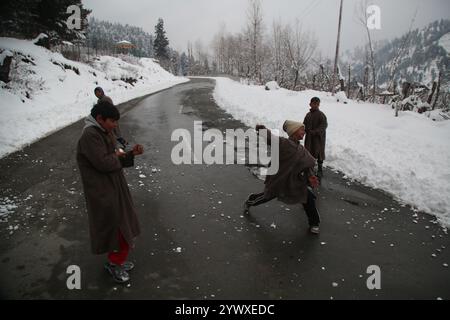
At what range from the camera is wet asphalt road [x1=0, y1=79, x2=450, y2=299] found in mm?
3426

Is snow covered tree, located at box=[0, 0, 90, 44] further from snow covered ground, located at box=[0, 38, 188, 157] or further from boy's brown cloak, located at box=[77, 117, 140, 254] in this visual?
boy's brown cloak, located at box=[77, 117, 140, 254]

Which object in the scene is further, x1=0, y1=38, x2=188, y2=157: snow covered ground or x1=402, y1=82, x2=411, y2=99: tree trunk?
x1=402, y1=82, x2=411, y2=99: tree trunk

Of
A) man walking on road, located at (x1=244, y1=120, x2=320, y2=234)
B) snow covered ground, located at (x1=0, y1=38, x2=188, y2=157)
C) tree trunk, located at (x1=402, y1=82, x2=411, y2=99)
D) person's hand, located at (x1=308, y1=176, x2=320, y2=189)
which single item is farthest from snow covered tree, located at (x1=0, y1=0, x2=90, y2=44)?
tree trunk, located at (x1=402, y1=82, x2=411, y2=99)

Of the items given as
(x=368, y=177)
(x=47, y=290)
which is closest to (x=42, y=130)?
(x=47, y=290)

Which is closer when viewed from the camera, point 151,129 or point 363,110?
point 151,129

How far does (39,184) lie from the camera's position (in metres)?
6.09

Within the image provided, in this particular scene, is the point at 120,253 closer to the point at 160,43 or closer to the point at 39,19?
the point at 39,19

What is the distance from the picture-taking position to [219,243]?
14.1 feet

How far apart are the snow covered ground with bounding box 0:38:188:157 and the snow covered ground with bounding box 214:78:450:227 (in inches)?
320

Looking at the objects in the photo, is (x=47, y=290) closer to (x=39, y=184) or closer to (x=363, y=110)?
(x=39, y=184)

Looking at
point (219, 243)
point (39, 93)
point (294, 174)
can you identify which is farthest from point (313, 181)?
point (39, 93)

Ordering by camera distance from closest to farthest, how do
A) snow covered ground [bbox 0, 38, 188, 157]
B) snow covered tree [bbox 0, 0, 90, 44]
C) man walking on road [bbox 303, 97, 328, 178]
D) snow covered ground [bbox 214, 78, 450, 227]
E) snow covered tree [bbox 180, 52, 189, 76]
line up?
snow covered ground [bbox 214, 78, 450, 227] < man walking on road [bbox 303, 97, 328, 178] < snow covered ground [bbox 0, 38, 188, 157] < snow covered tree [bbox 0, 0, 90, 44] < snow covered tree [bbox 180, 52, 189, 76]

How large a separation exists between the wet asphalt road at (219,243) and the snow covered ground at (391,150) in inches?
17.6
